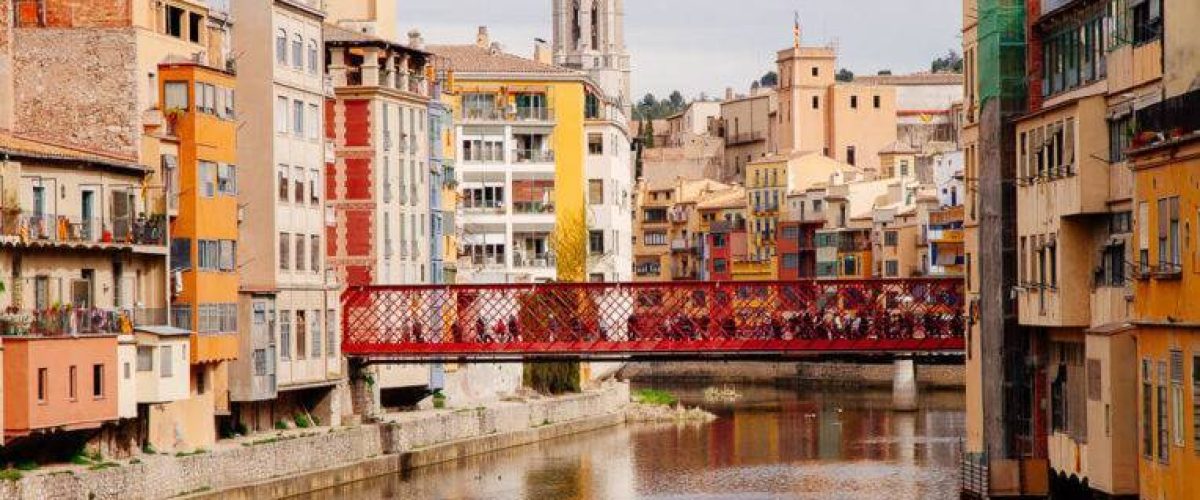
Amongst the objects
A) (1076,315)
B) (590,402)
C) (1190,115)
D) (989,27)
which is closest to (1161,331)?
(1190,115)

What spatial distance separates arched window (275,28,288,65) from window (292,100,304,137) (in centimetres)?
147

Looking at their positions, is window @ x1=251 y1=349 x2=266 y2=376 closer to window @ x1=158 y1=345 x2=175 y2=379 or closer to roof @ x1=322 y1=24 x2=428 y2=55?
window @ x1=158 y1=345 x2=175 y2=379

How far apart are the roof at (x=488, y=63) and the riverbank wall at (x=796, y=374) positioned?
2432 centimetres

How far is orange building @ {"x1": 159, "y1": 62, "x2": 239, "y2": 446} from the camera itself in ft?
213

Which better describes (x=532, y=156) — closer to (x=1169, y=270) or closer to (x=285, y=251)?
(x=285, y=251)

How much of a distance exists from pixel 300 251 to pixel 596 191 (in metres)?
50.1

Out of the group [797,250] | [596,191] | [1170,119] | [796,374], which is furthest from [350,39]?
[797,250]

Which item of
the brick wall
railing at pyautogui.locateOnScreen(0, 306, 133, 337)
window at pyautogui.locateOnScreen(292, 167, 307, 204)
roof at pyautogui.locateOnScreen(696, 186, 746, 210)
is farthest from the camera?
roof at pyautogui.locateOnScreen(696, 186, 746, 210)

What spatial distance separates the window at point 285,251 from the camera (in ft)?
239

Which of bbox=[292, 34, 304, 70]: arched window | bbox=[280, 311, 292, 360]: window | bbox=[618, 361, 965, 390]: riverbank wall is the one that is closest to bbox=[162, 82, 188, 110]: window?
bbox=[292, 34, 304, 70]: arched window

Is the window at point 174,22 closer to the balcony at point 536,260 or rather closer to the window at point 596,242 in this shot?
the balcony at point 536,260

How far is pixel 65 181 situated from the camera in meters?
59.7

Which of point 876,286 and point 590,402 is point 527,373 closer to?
point 590,402

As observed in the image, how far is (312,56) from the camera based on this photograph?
7544 centimetres
